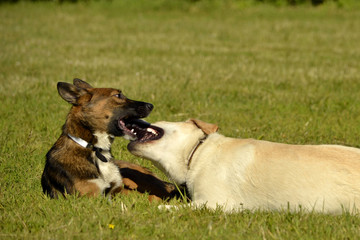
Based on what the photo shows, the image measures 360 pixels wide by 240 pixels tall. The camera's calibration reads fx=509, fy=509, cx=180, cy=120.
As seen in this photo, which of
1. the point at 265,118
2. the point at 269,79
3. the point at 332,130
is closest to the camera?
the point at 332,130

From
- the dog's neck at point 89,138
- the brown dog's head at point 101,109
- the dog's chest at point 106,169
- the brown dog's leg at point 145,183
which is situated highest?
the brown dog's head at point 101,109

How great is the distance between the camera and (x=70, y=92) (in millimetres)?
5281

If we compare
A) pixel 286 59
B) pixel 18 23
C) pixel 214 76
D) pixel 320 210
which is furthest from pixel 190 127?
pixel 18 23

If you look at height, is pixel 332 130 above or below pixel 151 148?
below

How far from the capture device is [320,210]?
449 cm

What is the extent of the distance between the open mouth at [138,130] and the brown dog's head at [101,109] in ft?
0.08

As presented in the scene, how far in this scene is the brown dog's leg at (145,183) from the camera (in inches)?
216

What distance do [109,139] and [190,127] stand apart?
0.86 metres

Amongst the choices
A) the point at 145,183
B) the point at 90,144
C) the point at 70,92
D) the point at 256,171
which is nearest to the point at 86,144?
the point at 90,144

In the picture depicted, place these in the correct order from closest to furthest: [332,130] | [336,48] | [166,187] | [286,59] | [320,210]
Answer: [320,210], [166,187], [332,130], [286,59], [336,48]

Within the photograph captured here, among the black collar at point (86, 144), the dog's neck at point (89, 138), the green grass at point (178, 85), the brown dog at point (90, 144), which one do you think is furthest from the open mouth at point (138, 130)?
the green grass at point (178, 85)

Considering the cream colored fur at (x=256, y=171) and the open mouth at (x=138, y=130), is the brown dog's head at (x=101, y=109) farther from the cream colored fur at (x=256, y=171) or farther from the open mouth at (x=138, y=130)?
the cream colored fur at (x=256, y=171)

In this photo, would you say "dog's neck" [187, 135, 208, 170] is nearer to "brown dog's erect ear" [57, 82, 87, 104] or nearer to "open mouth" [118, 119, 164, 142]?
"open mouth" [118, 119, 164, 142]

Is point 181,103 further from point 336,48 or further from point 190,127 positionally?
point 336,48
